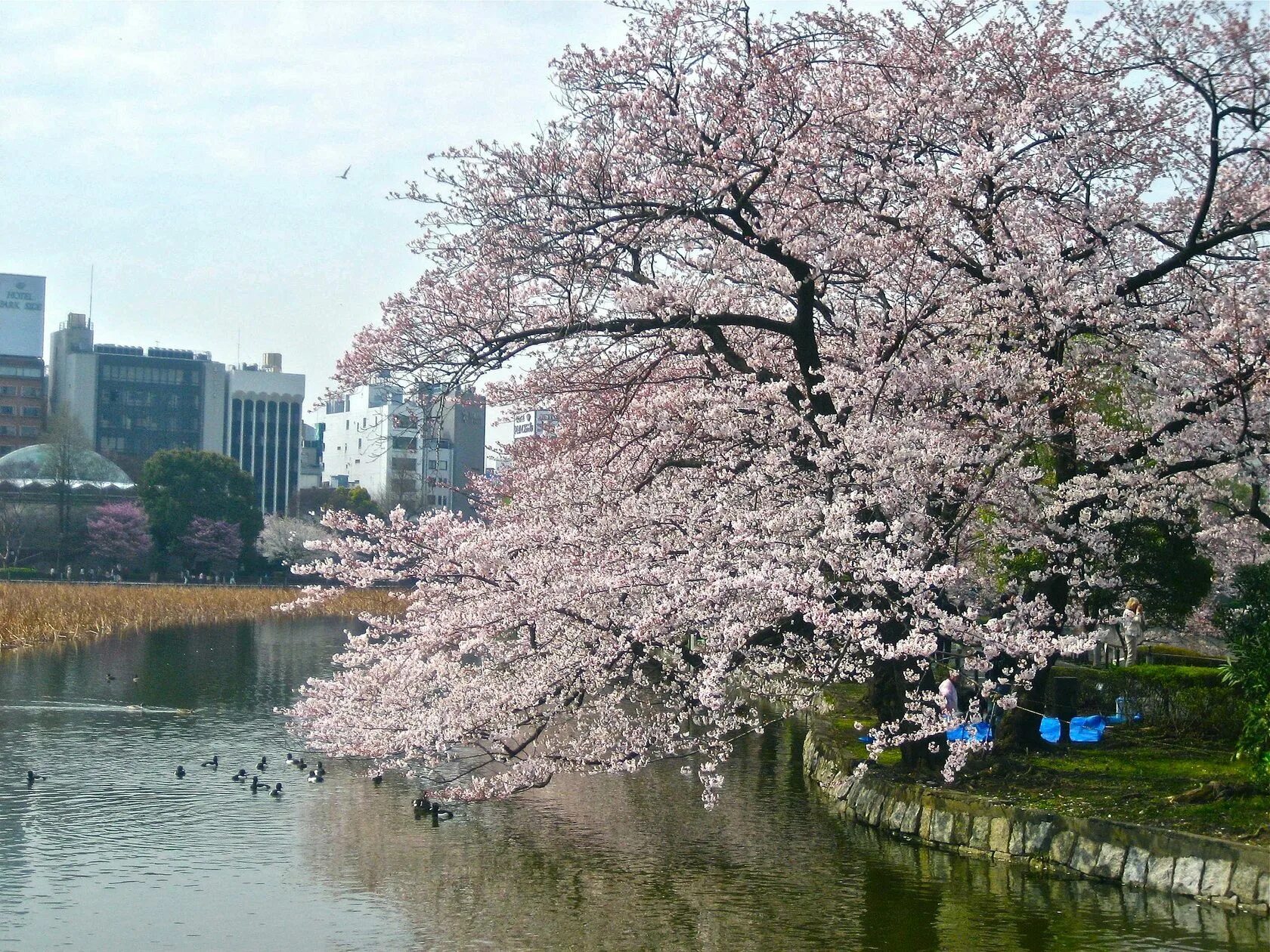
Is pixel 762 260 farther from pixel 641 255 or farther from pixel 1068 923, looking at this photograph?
pixel 1068 923

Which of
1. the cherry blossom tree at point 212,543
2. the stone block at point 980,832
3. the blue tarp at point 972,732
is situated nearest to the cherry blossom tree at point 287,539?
the cherry blossom tree at point 212,543

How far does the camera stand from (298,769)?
50.5 feet

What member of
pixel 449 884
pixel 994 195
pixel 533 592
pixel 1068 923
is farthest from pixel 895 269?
pixel 449 884

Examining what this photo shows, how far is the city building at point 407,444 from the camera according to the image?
11891 millimetres

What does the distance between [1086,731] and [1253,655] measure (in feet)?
10.1

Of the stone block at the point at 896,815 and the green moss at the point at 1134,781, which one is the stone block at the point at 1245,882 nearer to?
the green moss at the point at 1134,781

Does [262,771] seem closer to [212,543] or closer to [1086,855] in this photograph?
[1086,855]

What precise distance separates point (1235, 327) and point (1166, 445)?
1568 millimetres

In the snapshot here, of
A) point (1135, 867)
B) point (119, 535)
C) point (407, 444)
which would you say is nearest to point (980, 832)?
A: point (1135, 867)

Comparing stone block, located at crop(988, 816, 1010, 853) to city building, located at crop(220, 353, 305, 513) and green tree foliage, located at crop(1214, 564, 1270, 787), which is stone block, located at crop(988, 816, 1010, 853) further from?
city building, located at crop(220, 353, 305, 513)

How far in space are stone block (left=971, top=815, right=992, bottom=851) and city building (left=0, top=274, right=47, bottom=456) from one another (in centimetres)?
8617

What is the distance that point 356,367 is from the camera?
11.8 m

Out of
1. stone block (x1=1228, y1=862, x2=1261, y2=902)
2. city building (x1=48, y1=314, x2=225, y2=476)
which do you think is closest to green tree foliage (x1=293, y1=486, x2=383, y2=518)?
city building (x1=48, y1=314, x2=225, y2=476)

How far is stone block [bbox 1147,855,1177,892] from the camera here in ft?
30.9
